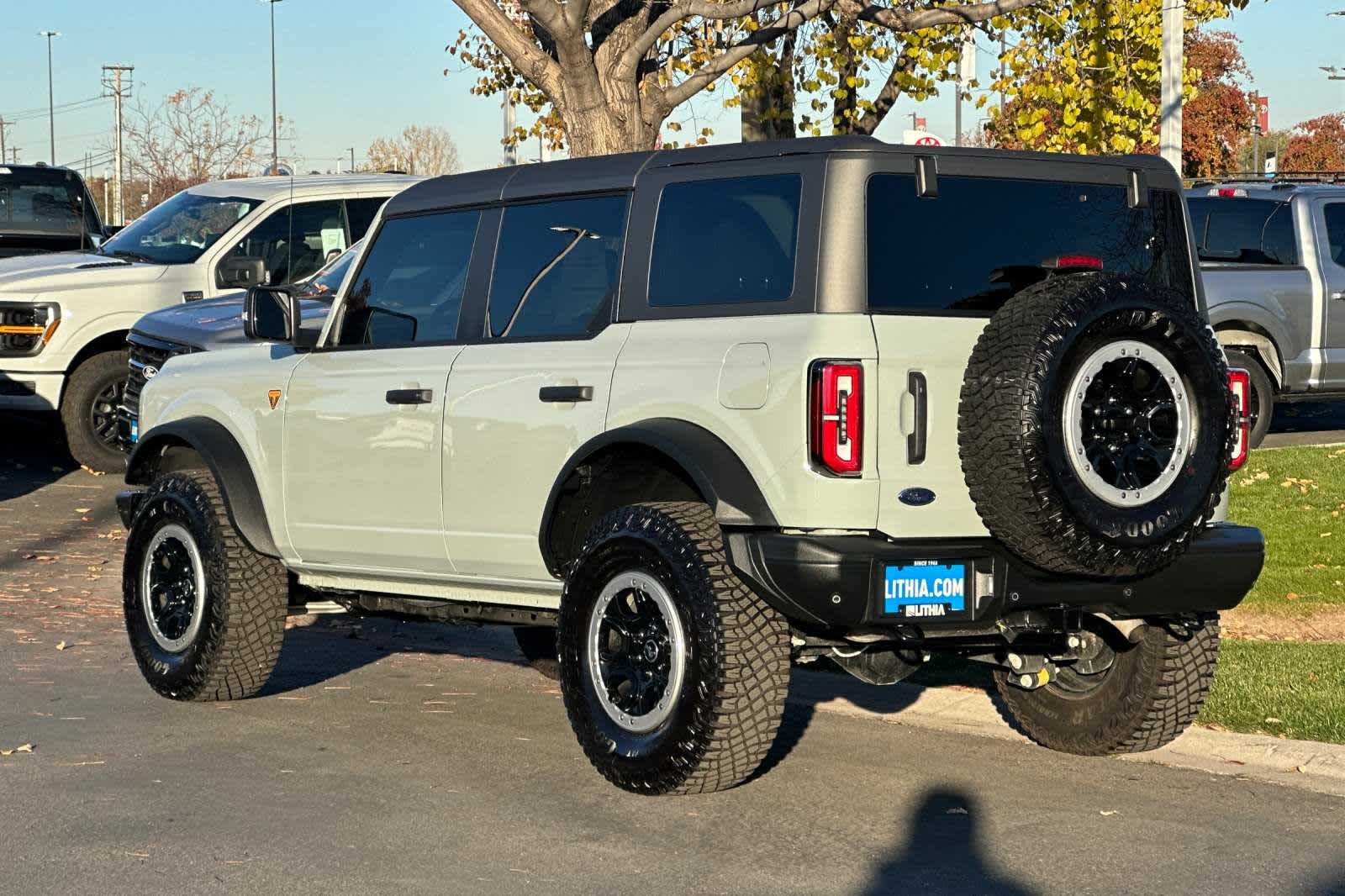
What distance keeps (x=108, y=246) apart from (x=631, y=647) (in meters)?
12.2

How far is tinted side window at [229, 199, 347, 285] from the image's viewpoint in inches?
639

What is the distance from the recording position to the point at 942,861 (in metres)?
5.86

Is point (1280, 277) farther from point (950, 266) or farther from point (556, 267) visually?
point (950, 266)

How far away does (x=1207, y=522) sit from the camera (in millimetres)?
6637

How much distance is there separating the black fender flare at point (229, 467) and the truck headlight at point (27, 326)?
8.44 m

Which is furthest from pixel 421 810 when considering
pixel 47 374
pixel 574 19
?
pixel 47 374

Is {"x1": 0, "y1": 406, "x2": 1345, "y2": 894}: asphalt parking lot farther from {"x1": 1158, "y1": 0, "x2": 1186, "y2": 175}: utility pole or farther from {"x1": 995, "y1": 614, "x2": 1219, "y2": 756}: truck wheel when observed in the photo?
{"x1": 1158, "y1": 0, "x2": 1186, "y2": 175}: utility pole

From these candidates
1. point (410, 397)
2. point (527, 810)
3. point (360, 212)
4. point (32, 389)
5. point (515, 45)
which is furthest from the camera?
point (32, 389)

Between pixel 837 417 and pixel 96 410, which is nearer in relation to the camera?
pixel 837 417

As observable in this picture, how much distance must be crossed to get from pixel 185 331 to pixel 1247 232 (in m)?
9.00

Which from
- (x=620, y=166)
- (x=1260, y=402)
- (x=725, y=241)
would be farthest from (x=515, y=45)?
(x=725, y=241)

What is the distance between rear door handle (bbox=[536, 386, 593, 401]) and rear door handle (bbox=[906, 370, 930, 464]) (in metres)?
1.19

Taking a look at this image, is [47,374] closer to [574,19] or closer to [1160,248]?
[574,19]

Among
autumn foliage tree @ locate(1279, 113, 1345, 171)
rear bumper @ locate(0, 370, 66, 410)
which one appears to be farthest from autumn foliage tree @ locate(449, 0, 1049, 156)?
autumn foliage tree @ locate(1279, 113, 1345, 171)
